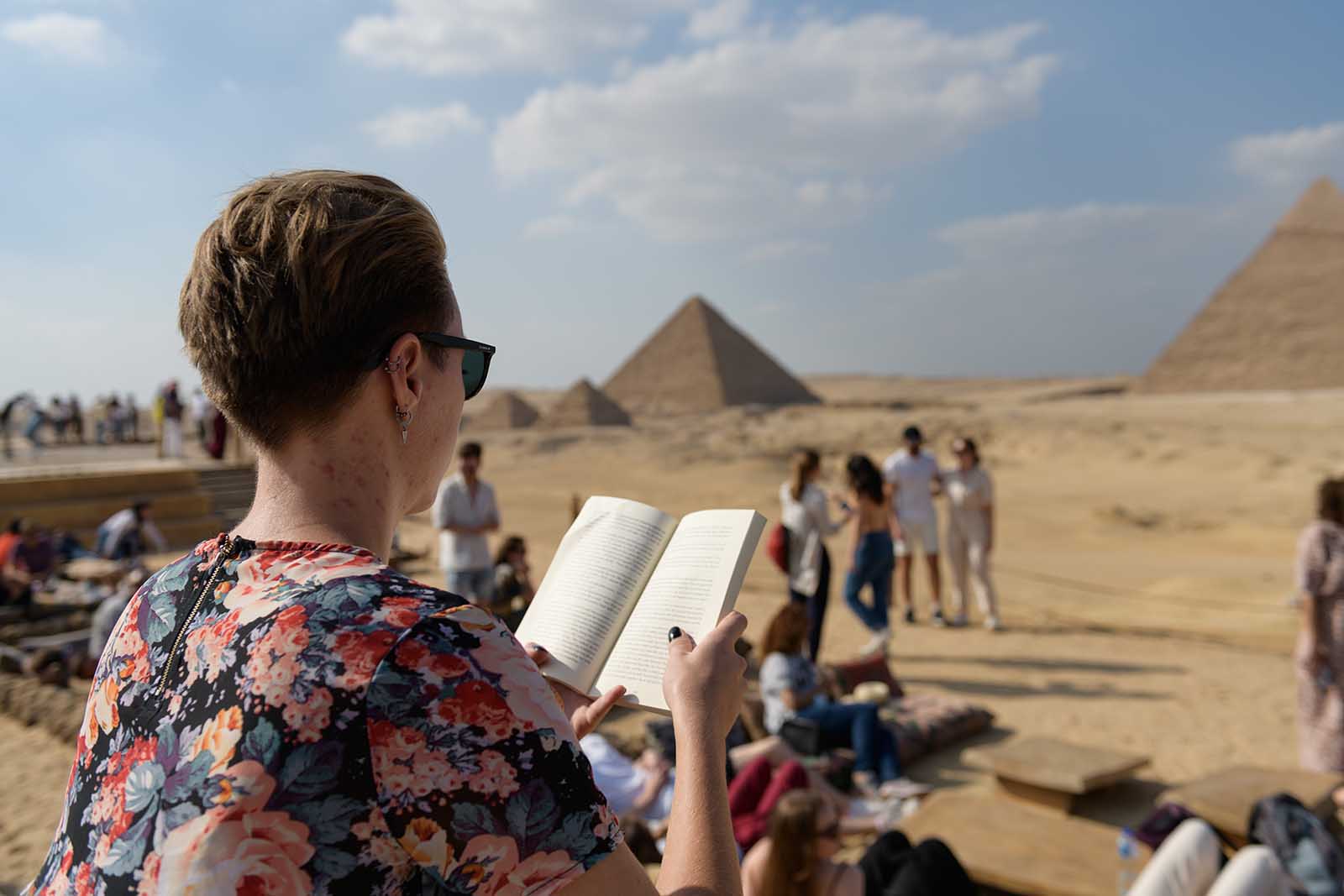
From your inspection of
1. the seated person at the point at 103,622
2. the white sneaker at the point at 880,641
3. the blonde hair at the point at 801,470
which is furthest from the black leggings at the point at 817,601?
the seated person at the point at 103,622

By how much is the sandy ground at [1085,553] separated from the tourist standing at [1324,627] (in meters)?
0.87

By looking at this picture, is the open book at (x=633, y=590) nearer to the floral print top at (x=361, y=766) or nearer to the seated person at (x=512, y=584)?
the floral print top at (x=361, y=766)

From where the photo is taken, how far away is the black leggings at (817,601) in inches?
254

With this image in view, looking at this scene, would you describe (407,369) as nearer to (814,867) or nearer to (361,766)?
(361,766)

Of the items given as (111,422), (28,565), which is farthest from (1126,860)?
(111,422)

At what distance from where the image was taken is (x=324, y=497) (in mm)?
965

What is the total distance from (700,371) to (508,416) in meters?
15.2

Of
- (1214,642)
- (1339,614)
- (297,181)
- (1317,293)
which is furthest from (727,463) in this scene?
(1317,293)

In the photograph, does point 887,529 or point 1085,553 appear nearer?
point 887,529

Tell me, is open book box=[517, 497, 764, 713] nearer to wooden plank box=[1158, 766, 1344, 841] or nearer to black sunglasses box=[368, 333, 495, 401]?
black sunglasses box=[368, 333, 495, 401]

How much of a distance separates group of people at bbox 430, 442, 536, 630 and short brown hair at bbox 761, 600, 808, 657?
173cm

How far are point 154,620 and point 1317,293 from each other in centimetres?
7657

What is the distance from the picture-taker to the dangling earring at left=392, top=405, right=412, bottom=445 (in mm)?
990

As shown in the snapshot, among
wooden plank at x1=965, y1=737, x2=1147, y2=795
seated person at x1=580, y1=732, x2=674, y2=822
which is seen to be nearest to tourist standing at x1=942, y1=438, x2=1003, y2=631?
wooden plank at x1=965, y1=737, x2=1147, y2=795
